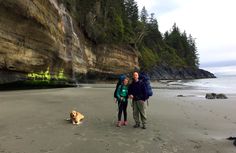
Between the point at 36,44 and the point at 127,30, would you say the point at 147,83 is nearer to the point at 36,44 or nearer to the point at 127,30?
the point at 36,44

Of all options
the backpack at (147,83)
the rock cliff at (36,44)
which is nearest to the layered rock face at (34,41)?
the rock cliff at (36,44)

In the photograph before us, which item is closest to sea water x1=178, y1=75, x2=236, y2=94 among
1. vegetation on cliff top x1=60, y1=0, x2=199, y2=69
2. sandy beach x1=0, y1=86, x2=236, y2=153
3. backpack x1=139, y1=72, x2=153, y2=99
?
vegetation on cliff top x1=60, y1=0, x2=199, y2=69

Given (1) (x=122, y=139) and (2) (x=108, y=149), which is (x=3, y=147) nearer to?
(2) (x=108, y=149)

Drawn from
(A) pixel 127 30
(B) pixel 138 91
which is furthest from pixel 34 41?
(A) pixel 127 30

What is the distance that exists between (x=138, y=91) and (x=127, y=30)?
176ft

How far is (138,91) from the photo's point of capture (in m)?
8.42

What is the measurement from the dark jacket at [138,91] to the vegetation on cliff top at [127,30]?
25957mm

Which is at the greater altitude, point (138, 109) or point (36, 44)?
point (36, 44)

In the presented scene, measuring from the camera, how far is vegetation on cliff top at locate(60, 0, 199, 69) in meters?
42.0

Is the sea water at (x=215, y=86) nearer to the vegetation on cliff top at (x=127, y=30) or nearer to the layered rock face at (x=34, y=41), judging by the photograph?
the vegetation on cliff top at (x=127, y=30)

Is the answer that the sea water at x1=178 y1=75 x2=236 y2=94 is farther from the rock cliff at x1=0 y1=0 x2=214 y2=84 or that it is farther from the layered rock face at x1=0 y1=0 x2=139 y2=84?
the layered rock face at x1=0 y1=0 x2=139 y2=84

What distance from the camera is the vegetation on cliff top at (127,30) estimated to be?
4197 centimetres

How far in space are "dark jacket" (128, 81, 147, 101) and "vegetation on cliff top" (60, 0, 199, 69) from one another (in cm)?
2596

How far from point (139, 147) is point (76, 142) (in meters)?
1.38
